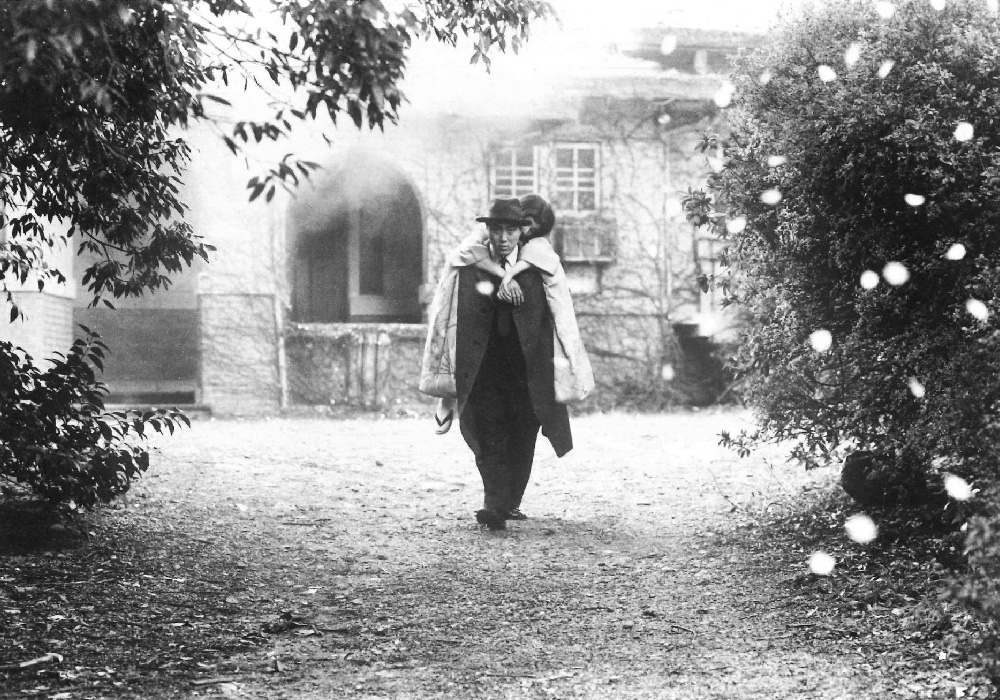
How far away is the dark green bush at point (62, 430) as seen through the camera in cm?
511

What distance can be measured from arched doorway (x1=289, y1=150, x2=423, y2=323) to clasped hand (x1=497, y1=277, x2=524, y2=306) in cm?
829

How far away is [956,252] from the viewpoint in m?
4.02

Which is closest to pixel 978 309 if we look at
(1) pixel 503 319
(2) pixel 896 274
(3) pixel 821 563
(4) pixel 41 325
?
(2) pixel 896 274

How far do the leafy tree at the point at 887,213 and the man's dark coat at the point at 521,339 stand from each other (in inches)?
52.5

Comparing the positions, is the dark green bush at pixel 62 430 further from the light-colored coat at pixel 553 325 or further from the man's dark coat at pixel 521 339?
the man's dark coat at pixel 521 339

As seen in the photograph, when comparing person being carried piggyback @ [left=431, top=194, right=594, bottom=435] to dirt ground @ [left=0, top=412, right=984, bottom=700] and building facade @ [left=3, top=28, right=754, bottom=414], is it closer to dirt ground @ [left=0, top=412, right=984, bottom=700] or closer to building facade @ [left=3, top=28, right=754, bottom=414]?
dirt ground @ [left=0, top=412, right=984, bottom=700]

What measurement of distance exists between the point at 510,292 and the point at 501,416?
2.52 feet

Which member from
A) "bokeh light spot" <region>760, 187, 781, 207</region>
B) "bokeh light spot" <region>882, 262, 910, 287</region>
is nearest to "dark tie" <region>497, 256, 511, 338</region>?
"bokeh light spot" <region>760, 187, 781, 207</region>

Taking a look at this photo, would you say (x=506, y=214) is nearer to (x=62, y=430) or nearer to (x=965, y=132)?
(x=965, y=132)

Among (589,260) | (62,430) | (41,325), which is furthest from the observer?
(589,260)

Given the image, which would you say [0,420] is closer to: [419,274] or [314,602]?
[314,602]

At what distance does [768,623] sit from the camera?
432 centimetres

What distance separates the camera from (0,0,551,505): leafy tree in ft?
11.0

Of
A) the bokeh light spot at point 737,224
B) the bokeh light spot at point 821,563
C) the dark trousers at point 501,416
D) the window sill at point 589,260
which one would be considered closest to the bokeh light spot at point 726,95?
the bokeh light spot at point 737,224
